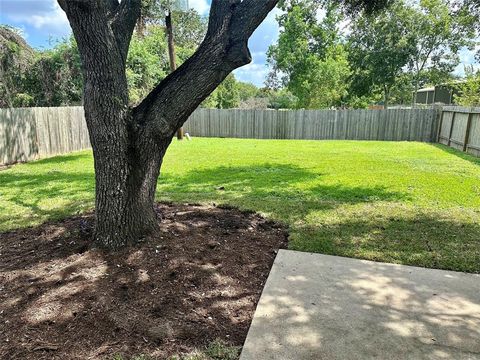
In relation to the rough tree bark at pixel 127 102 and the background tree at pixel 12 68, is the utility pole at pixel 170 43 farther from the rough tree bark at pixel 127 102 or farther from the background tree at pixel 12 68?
the rough tree bark at pixel 127 102

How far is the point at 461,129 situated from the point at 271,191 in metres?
9.59

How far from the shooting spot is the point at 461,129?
12117 mm

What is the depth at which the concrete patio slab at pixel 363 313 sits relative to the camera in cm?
209

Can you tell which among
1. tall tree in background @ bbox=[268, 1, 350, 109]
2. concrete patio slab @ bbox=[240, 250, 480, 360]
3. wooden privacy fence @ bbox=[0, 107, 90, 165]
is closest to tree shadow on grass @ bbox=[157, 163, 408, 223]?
concrete patio slab @ bbox=[240, 250, 480, 360]

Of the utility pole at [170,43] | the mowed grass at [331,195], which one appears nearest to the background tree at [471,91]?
the mowed grass at [331,195]

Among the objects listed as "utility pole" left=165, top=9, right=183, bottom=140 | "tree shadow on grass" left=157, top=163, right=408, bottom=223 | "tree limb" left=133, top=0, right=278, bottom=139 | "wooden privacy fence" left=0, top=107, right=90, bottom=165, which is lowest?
"tree shadow on grass" left=157, top=163, right=408, bottom=223

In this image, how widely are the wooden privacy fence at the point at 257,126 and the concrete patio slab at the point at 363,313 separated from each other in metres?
9.78

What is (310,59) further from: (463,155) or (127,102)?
(127,102)

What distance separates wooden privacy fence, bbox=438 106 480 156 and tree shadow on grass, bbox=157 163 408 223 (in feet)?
22.0

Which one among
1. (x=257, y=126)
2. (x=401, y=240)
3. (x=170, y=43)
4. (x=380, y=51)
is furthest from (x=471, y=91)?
(x=401, y=240)

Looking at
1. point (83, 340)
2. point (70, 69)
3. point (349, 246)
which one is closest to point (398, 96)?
point (70, 69)

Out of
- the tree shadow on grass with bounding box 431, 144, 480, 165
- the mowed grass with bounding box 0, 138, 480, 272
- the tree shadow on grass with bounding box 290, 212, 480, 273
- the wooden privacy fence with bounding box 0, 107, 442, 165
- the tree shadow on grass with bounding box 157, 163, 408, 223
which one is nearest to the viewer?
the tree shadow on grass with bounding box 290, 212, 480, 273

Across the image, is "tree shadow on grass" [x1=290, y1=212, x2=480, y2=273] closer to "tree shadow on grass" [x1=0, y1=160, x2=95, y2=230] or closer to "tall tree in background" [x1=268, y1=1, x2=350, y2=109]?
"tree shadow on grass" [x1=0, y1=160, x2=95, y2=230]

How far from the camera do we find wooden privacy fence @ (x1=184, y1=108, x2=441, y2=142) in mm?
15398
